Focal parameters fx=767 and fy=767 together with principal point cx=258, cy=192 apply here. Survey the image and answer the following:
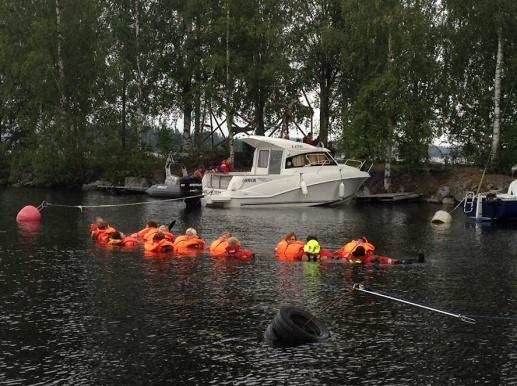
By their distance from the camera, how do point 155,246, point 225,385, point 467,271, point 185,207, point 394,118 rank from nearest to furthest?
1. point 225,385
2. point 467,271
3. point 155,246
4. point 185,207
5. point 394,118

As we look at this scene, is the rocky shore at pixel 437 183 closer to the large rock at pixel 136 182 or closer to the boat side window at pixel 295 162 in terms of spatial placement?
the large rock at pixel 136 182

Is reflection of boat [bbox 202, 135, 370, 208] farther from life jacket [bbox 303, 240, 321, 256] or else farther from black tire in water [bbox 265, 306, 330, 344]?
black tire in water [bbox 265, 306, 330, 344]

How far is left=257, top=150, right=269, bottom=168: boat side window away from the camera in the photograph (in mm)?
45438

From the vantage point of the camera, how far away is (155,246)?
2520 cm

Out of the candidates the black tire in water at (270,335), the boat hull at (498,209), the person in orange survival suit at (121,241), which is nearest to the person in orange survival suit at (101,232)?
the person in orange survival suit at (121,241)

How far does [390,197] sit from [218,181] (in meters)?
10.9

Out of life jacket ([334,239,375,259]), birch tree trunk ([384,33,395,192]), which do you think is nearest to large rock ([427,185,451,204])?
birch tree trunk ([384,33,395,192])

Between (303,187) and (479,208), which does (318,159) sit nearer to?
(303,187)

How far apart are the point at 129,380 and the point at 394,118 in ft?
127

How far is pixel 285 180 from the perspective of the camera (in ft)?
143

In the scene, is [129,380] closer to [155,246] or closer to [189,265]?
[189,265]

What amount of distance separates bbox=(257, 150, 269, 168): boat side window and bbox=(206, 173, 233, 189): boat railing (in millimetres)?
2256

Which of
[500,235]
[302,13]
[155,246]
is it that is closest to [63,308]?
[155,246]

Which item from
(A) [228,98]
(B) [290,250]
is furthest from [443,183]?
(B) [290,250]
